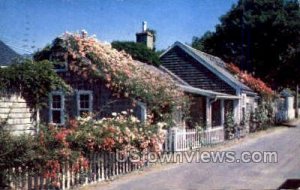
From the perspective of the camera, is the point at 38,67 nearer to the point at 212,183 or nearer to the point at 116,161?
the point at 116,161

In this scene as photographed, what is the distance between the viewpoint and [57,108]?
20172 mm

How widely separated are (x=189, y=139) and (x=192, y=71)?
38.3ft

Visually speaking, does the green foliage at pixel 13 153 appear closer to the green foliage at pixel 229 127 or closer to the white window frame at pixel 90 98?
the white window frame at pixel 90 98

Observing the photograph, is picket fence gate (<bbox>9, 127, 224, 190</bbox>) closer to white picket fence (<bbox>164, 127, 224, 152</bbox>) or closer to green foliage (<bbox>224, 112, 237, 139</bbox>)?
white picket fence (<bbox>164, 127, 224, 152</bbox>)

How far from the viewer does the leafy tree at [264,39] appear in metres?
41.3

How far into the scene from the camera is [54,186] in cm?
1060

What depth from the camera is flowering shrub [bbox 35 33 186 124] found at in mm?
18266

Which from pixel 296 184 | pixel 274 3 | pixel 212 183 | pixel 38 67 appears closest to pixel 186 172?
pixel 212 183

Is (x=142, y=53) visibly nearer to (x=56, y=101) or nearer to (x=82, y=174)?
(x=56, y=101)

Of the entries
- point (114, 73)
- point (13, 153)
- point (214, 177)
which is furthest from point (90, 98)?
Result: point (13, 153)

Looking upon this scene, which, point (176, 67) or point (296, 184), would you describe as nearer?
point (296, 184)

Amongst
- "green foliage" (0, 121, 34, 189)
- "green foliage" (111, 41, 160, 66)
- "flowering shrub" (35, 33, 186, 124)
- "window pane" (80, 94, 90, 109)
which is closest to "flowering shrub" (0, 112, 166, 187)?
"green foliage" (0, 121, 34, 189)

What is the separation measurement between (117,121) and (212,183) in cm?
385

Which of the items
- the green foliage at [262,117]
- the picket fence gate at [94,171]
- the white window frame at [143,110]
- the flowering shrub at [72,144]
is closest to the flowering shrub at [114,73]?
the white window frame at [143,110]
